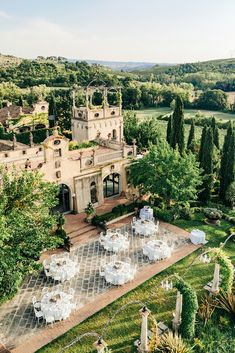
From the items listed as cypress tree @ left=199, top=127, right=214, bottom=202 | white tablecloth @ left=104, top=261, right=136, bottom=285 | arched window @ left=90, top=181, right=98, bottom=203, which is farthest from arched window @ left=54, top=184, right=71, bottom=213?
cypress tree @ left=199, top=127, right=214, bottom=202

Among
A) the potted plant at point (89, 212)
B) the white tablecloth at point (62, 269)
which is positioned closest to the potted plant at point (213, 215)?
the potted plant at point (89, 212)

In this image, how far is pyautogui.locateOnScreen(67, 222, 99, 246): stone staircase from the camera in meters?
25.6

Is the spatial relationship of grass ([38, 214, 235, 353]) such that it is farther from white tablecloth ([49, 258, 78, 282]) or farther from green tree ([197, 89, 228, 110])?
green tree ([197, 89, 228, 110])

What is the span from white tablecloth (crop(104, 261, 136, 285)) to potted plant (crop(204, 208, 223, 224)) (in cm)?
1055

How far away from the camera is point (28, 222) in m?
17.1

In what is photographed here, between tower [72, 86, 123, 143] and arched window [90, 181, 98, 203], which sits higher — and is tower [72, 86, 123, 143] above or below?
above

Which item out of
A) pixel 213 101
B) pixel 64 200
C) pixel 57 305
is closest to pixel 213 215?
pixel 64 200

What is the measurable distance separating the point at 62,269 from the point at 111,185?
13539mm

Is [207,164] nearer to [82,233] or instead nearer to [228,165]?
[228,165]

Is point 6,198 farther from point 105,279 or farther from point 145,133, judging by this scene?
point 145,133

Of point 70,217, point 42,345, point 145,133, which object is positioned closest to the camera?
point 42,345

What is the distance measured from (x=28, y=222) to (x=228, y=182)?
2232cm

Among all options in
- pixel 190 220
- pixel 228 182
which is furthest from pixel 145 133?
pixel 190 220

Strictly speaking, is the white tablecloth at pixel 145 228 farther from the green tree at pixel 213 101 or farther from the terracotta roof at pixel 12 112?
the green tree at pixel 213 101
